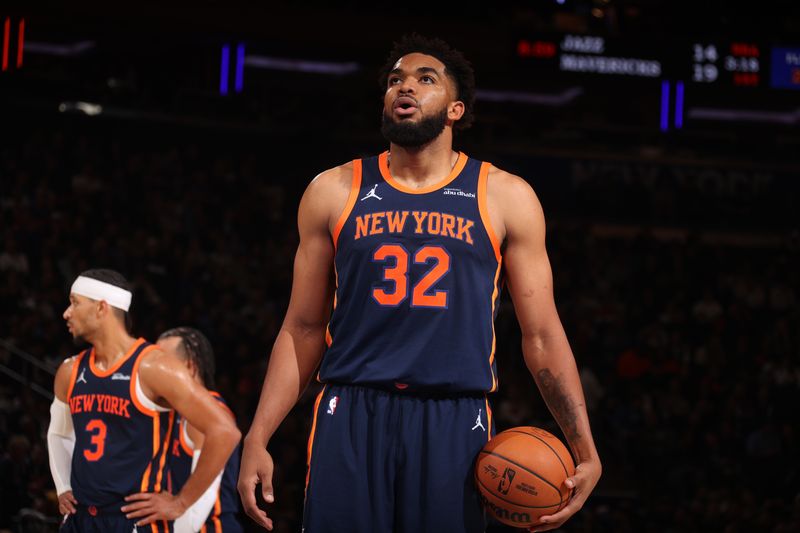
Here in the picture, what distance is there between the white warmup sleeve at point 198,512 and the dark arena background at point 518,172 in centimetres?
312

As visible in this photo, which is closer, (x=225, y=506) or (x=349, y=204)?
(x=349, y=204)

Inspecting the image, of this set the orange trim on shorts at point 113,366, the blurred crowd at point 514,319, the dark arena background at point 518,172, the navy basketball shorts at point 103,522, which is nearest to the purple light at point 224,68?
the dark arena background at point 518,172

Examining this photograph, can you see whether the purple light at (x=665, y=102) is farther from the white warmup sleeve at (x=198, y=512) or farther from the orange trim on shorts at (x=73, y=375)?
the orange trim on shorts at (x=73, y=375)

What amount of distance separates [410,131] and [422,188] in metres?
0.17

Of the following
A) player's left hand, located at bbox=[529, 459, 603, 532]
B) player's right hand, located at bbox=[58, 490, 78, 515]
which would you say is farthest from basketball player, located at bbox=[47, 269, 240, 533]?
player's left hand, located at bbox=[529, 459, 603, 532]

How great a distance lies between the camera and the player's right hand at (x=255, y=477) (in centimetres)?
296

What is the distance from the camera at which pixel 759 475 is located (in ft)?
38.7

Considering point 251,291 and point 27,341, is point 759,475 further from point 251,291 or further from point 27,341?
point 27,341

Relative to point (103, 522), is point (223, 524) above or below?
below

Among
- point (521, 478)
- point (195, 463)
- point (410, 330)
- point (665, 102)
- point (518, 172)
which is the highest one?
point (665, 102)

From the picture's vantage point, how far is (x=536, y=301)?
10.5ft

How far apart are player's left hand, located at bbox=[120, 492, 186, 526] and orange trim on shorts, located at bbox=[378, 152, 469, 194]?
2.55 metres

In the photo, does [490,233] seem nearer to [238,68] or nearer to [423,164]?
[423,164]

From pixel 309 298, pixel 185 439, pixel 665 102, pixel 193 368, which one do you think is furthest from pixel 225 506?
pixel 665 102
